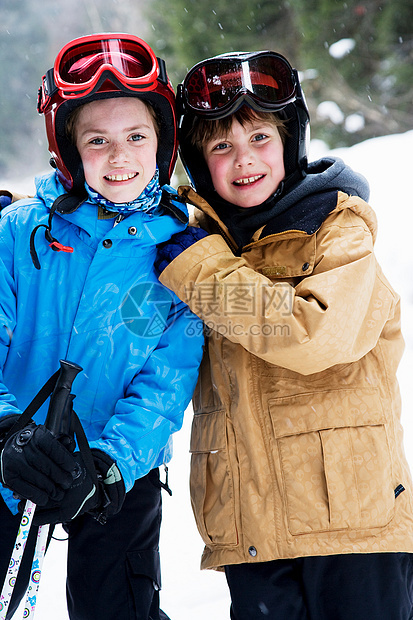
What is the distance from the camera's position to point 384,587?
1984mm

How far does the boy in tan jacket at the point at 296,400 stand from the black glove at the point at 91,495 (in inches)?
15.1

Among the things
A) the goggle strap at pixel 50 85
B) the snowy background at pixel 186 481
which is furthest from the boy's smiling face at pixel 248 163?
the snowy background at pixel 186 481

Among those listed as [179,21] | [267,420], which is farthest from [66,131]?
[179,21]

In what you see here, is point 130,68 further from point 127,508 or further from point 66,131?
point 127,508

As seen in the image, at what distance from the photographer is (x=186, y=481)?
3867mm

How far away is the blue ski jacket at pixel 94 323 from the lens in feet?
7.14

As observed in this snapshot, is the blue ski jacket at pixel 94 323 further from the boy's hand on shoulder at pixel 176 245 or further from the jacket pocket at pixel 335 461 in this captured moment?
the jacket pocket at pixel 335 461

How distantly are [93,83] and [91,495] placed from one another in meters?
1.49

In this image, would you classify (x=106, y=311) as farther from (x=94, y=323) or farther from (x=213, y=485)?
(x=213, y=485)

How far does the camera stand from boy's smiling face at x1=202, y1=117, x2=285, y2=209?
7.70 ft

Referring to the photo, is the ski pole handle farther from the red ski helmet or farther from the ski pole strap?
the red ski helmet

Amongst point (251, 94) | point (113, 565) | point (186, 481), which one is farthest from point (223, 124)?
point (186, 481)

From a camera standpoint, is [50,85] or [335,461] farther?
[50,85]

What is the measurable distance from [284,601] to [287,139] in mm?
1823
